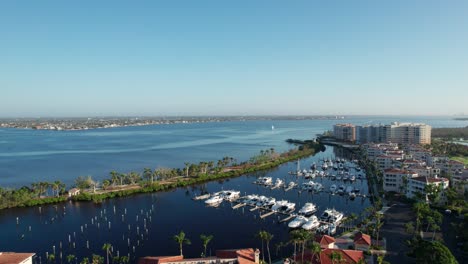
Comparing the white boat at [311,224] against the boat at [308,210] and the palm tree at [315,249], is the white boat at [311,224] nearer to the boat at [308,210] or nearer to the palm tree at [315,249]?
the boat at [308,210]

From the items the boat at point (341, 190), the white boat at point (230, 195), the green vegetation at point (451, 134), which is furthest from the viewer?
the green vegetation at point (451, 134)

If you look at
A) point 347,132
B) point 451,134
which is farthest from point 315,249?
point 451,134

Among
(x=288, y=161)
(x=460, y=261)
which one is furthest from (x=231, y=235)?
(x=288, y=161)

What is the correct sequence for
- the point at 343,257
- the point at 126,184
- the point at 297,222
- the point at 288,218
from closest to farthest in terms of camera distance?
the point at 343,257
the point at 297,222
the point at 288,218
the point at 126,184

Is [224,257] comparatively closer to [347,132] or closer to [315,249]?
[315,249]

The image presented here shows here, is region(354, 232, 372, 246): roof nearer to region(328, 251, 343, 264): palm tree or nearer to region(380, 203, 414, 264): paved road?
region(380, 203, 414, 264): paved road

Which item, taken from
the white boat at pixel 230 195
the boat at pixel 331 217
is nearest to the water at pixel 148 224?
the white boat at pixel 230 195

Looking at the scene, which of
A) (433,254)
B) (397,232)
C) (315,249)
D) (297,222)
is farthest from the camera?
(297,222)
